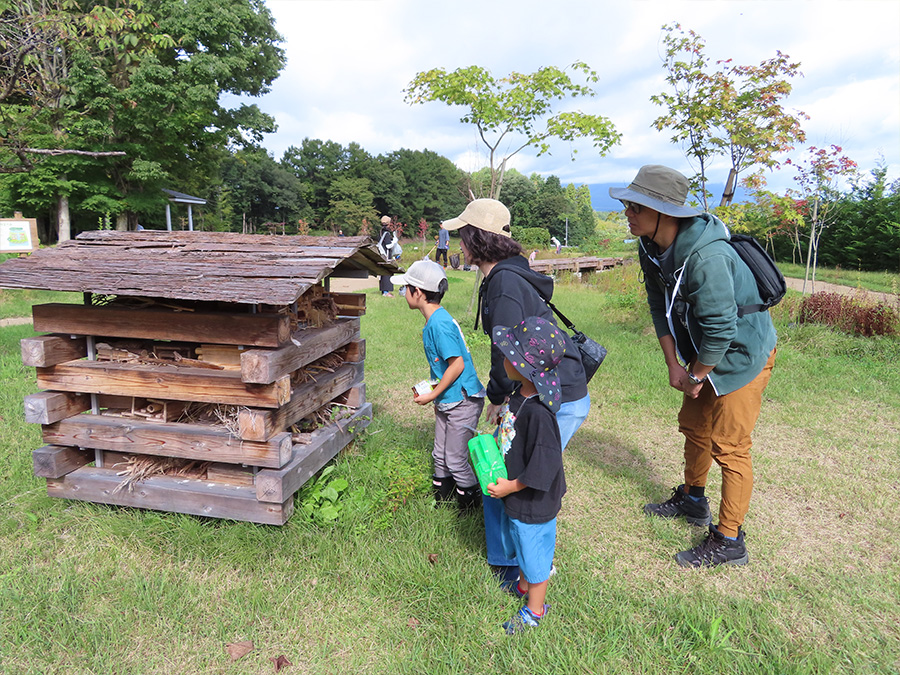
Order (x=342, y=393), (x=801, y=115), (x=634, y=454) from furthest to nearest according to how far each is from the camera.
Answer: (x=801, y=115) < (x=634, y=454) < (x=342, y=393)

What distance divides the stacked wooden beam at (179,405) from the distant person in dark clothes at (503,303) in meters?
1.20

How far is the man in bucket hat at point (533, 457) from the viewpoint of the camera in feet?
7.50

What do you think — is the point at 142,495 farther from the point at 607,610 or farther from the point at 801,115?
the point at 801,115

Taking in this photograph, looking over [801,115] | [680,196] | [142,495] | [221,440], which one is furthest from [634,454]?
[801,115]

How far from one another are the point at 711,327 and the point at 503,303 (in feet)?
3.71

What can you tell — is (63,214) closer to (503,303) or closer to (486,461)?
(503,303)

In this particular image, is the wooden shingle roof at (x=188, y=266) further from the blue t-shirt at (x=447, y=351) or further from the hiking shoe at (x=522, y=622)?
the hiking shoe at (x=522, y=622)

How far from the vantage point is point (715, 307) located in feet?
8.70

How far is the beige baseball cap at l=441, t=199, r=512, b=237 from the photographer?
295 cm

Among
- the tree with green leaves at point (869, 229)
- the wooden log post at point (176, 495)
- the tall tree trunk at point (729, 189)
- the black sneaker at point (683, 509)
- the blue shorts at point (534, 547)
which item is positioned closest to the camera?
the blue shorts at point (534, 547)

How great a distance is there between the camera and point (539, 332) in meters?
2.36

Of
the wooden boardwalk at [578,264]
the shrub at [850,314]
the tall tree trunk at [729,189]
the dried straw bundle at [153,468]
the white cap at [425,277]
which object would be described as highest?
the tall tree trunk at [729,189]

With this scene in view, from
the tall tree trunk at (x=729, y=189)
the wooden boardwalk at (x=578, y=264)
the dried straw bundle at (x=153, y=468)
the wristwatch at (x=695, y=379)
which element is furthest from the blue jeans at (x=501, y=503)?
the wooden boardwalk at (x=578, y=264)

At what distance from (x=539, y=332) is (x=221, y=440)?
6.67ft
